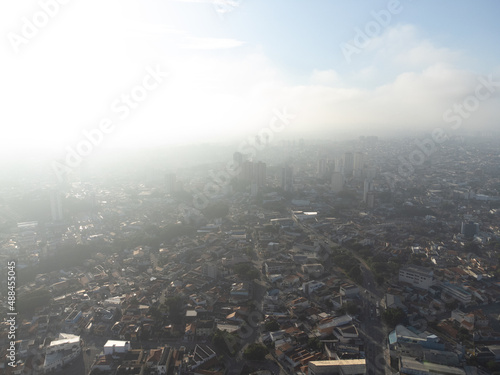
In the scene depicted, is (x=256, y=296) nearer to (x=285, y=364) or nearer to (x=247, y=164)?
(x=285, y=364)

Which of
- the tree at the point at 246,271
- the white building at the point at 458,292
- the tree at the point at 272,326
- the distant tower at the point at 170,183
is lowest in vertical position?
the white building at the point at 458,292

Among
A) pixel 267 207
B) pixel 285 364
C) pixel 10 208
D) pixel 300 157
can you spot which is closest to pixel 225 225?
pixel 267 207

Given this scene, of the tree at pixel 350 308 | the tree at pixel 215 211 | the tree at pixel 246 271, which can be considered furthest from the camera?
the tree at pixel 215 211

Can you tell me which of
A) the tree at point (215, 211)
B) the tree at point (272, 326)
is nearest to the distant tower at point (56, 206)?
the tree at point (215, 211)

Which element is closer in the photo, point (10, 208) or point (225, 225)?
point (225, 225)

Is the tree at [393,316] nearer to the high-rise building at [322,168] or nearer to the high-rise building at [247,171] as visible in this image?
the high-rise building at [247,171]

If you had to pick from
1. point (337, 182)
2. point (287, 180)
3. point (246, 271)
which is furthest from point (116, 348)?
point (337, 182)
